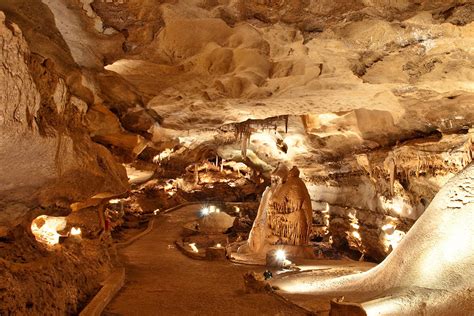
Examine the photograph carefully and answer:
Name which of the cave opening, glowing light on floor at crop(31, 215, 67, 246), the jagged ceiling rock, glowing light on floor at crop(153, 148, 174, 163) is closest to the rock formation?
the cave opening

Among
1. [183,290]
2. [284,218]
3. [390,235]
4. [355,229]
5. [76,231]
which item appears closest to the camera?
[183,290]

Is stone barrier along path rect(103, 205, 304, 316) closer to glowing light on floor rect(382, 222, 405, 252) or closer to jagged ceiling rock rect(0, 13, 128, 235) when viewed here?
jagged ceiling rock rect(0, 13, 128, 235)

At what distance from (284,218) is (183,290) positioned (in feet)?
19.2

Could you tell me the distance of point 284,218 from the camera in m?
14.4

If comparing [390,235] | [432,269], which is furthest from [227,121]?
[432,269]

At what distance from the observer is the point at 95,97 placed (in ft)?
28.1

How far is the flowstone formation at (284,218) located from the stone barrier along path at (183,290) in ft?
6.80

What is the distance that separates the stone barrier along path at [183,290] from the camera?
25.6ft

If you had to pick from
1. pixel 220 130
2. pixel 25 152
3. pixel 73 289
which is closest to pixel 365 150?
pixel 220 130

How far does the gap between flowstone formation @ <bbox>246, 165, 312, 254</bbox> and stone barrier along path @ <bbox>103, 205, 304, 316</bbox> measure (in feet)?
6.80

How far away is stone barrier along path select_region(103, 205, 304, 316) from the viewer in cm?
779

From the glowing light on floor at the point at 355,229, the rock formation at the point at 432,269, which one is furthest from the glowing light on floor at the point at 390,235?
the rock formation at the point at 432,269

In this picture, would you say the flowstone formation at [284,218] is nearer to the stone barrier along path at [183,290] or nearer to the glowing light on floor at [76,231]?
the stone barrier along path at [183,290]

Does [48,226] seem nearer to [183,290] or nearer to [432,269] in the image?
[183,290]
